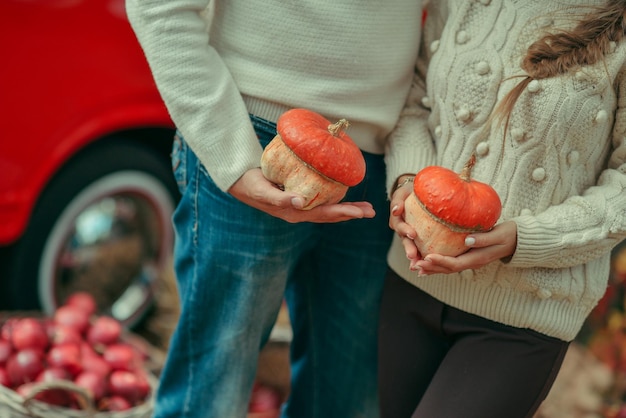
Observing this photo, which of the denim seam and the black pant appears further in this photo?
the denim seam

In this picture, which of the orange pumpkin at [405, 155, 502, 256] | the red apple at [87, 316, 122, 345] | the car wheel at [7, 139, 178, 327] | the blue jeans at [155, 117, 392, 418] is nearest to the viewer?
the orange pumpkin at [405, 155, 502, 256]

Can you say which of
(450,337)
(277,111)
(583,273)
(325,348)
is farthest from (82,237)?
(583,273)

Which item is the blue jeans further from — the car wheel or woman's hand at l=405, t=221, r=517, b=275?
the car wheel

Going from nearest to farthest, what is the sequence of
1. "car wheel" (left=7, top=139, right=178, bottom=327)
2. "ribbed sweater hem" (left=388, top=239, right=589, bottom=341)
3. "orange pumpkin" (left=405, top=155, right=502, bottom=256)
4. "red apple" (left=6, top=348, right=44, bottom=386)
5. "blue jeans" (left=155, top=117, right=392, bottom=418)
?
"orange pumpkin" (left=405, top=155, right=502, bottom=256)
"ribbed sweater hem" (left=388, top=239, right=589, bottom=341)
"blue jeans" (left=155, top=117, right=392, bottom=418)
"red apple" (left=6, top=348, right=44, bottom=386)
"car wheel" (left=7, top=139, right=178, bottom=327)

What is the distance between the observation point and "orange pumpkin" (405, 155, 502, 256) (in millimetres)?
1461

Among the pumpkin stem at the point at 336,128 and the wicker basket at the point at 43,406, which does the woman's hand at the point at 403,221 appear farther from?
the wicker basket at the point at 43,406

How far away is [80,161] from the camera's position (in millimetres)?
2994

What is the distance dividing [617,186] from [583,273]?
198 millimetres

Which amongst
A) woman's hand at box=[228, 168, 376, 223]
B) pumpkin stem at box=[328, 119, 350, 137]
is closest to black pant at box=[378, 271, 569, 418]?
woman's hand at box=[228, 168, 376, 223]

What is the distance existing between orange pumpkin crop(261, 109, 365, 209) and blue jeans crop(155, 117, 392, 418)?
0.58 feet

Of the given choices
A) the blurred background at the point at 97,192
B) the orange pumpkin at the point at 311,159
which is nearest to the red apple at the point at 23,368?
the blurred background at the point at 97,192

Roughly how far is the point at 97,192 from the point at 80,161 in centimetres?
15

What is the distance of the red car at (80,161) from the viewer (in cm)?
268

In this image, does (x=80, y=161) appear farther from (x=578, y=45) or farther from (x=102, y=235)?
(x=578, y=45)
